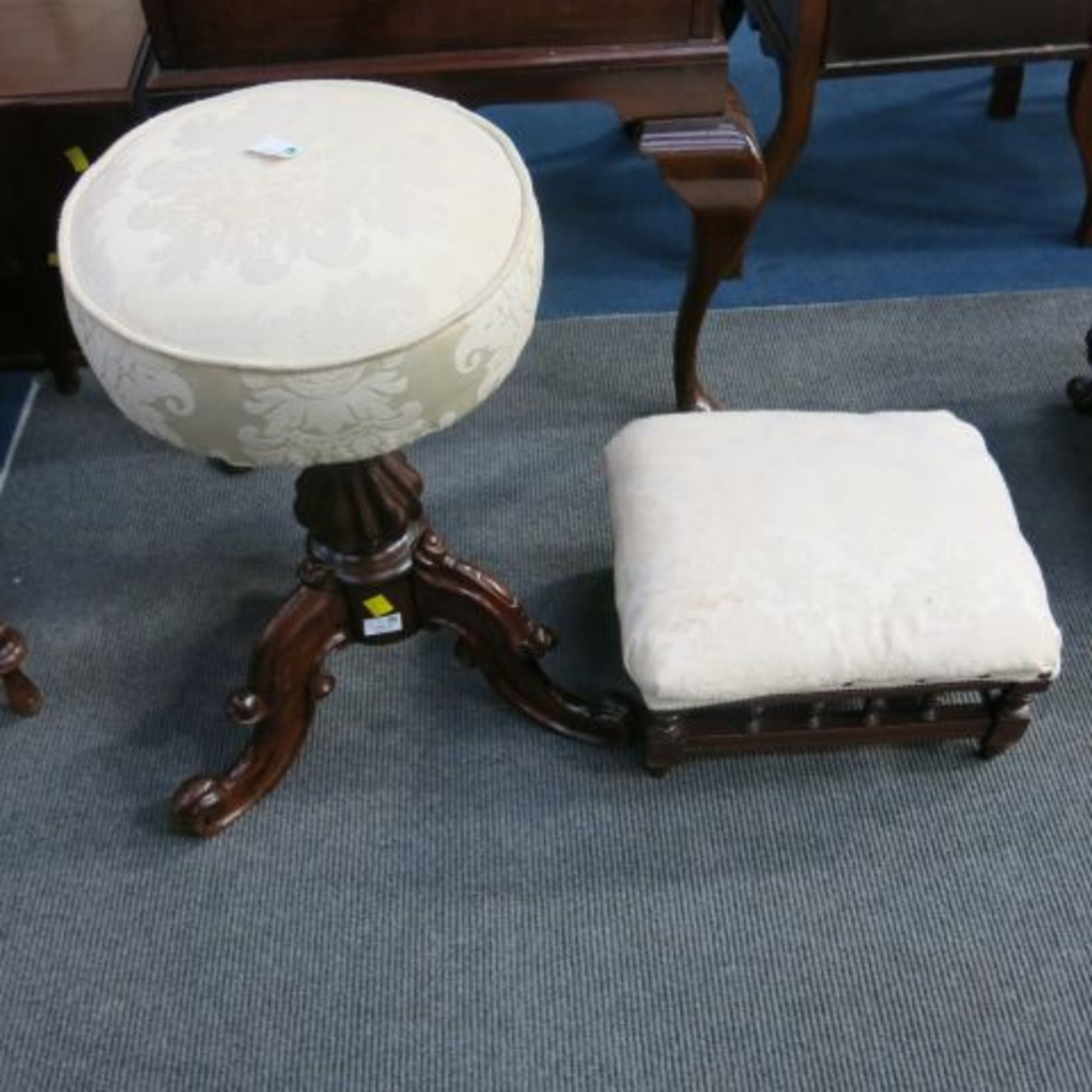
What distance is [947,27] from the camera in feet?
4.97

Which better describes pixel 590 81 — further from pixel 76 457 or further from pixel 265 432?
pixel 76 457

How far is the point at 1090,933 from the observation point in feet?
3.48

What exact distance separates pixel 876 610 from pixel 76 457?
1.04 m

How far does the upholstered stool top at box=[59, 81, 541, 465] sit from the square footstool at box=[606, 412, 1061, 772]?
0.91ft

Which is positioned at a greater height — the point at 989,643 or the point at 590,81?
the point at 590,81

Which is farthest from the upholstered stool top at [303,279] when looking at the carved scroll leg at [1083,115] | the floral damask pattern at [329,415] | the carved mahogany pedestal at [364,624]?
the carved scroll leg at [1083,115]

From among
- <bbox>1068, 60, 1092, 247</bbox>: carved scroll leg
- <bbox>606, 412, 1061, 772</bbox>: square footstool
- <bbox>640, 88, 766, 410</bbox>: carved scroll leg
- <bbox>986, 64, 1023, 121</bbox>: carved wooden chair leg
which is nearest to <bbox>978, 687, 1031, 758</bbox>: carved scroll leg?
<bbox>606, 412, 1061, 772</bbox>: square footstool

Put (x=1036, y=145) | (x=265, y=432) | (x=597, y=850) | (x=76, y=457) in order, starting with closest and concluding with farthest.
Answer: (x=265, y=432) → (x=597, y=850) → (x=76, y=457) → (x=1036, y=145)

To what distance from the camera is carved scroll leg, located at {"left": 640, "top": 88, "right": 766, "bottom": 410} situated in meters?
1.15

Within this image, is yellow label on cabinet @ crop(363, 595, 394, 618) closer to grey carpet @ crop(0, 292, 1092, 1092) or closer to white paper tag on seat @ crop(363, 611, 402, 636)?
white paper tag on seat @ crop(363, 611, 402, 636)

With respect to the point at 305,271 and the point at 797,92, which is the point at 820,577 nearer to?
the point at 305,271

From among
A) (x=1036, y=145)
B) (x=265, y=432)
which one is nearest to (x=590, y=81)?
(x=265, y=432)

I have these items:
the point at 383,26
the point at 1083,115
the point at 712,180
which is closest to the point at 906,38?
the point at 1083,115

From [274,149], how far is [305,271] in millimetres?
134
